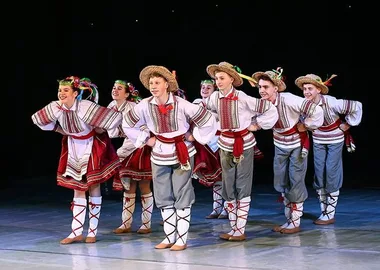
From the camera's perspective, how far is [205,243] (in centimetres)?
633

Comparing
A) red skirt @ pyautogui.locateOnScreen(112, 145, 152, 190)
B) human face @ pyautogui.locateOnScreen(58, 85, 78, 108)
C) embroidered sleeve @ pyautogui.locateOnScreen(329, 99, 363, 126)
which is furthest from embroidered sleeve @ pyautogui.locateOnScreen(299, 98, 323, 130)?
human face @ pyautogui.locateOnScreen(58, 85, 78, 108)

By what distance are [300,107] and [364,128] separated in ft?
13.5

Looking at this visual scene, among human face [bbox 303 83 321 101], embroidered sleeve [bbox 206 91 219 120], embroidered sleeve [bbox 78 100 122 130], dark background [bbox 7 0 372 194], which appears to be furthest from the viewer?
dark background [bbox 7 0 372 194]

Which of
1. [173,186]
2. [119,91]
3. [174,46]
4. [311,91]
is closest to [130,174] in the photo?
[119,91]

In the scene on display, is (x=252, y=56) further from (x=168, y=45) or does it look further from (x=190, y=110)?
(x=190, y=110)

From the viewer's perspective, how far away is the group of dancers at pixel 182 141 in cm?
607

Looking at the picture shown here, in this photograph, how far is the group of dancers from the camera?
19.9 feet

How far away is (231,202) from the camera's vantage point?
6.51 m

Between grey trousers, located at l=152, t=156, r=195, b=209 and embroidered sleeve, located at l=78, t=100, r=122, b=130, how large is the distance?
427 mm

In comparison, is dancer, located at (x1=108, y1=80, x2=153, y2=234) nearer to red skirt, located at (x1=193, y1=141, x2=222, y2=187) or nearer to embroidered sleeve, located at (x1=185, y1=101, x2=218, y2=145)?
red skirt, located at (x1=193, y1=141, x2=222, y2=187)

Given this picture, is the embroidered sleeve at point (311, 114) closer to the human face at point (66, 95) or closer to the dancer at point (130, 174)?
the dancer at point (130, 174)

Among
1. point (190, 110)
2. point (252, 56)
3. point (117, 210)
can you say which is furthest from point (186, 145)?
point (252, 56)

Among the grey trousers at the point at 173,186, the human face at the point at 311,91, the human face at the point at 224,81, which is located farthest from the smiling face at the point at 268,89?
the grey trousers at the point at 173,186

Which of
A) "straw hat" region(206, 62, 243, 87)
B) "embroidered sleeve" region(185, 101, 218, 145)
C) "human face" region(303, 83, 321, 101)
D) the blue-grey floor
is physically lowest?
the blue-grey floor
